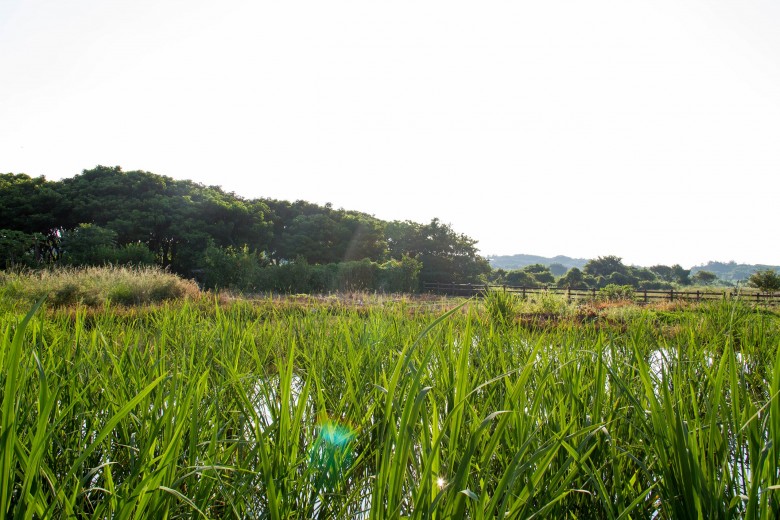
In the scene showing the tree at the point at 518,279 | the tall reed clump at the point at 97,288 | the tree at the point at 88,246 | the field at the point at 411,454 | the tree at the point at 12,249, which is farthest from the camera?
the tree at the point at 518,279

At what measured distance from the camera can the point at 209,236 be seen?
25.8 metres

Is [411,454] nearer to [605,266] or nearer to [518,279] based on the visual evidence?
[518,279]

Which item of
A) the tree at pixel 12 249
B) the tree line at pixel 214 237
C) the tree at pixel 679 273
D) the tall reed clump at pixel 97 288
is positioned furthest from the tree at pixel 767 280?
the tree at pixel 679 273

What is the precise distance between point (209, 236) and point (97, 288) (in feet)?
51.0

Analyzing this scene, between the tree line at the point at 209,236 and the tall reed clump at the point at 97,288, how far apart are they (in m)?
4.60

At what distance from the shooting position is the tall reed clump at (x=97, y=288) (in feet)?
31.6

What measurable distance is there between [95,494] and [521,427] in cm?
149

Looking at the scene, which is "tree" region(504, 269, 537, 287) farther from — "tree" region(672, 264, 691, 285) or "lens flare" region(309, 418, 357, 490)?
"lens flare" region(309, 418, 357, 490)

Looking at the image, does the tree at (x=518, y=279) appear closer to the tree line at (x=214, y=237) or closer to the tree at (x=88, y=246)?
the tree line at (x=214, y=237)

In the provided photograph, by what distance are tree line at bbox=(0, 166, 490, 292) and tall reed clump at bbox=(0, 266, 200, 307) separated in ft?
15.1

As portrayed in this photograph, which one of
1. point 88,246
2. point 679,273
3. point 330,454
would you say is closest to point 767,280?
point 330,454

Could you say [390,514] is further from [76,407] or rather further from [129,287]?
[129,287]

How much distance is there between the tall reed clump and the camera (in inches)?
379

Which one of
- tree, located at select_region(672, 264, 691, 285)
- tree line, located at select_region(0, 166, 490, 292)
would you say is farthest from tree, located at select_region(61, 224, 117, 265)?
tree, located at select_region(672, 264, 691, 285)
